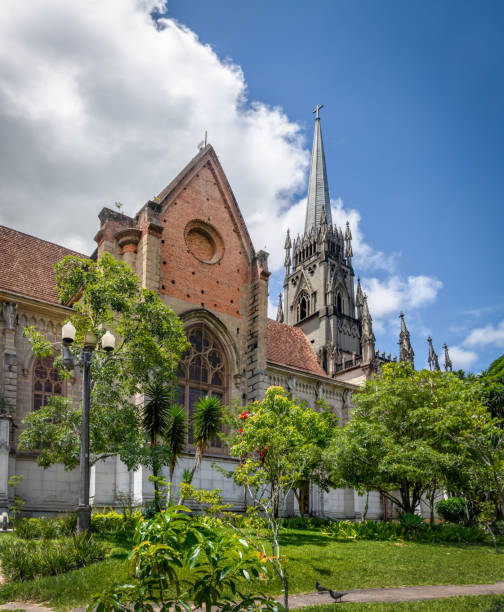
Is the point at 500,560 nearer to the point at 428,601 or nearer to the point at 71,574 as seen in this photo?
the point at 428,601

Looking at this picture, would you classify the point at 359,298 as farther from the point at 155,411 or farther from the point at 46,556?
the point at 46,556

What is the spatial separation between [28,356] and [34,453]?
3.89 m

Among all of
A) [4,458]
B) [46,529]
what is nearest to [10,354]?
[4,458]

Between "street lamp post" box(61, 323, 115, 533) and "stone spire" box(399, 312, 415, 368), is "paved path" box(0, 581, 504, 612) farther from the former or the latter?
"stone spire" box(399, 312, 415, 368)

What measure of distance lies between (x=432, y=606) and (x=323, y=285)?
5081 centimetres

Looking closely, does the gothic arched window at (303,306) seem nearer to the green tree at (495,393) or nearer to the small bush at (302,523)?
the green tree at (495,393)

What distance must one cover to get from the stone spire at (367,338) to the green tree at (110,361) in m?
26.4

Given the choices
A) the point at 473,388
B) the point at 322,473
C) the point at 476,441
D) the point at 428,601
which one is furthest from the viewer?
the point at 322,473

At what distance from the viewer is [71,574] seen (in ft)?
40.0

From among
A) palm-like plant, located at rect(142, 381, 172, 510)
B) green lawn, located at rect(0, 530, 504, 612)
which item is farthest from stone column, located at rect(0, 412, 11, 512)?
green lawn, located at rect(0, 530, 504, 612)

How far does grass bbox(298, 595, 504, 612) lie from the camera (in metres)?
10.6

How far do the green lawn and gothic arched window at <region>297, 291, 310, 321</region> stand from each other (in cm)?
4157

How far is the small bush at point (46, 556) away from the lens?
40.8ft

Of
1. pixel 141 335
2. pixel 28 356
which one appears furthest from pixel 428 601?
pixel 28 356
